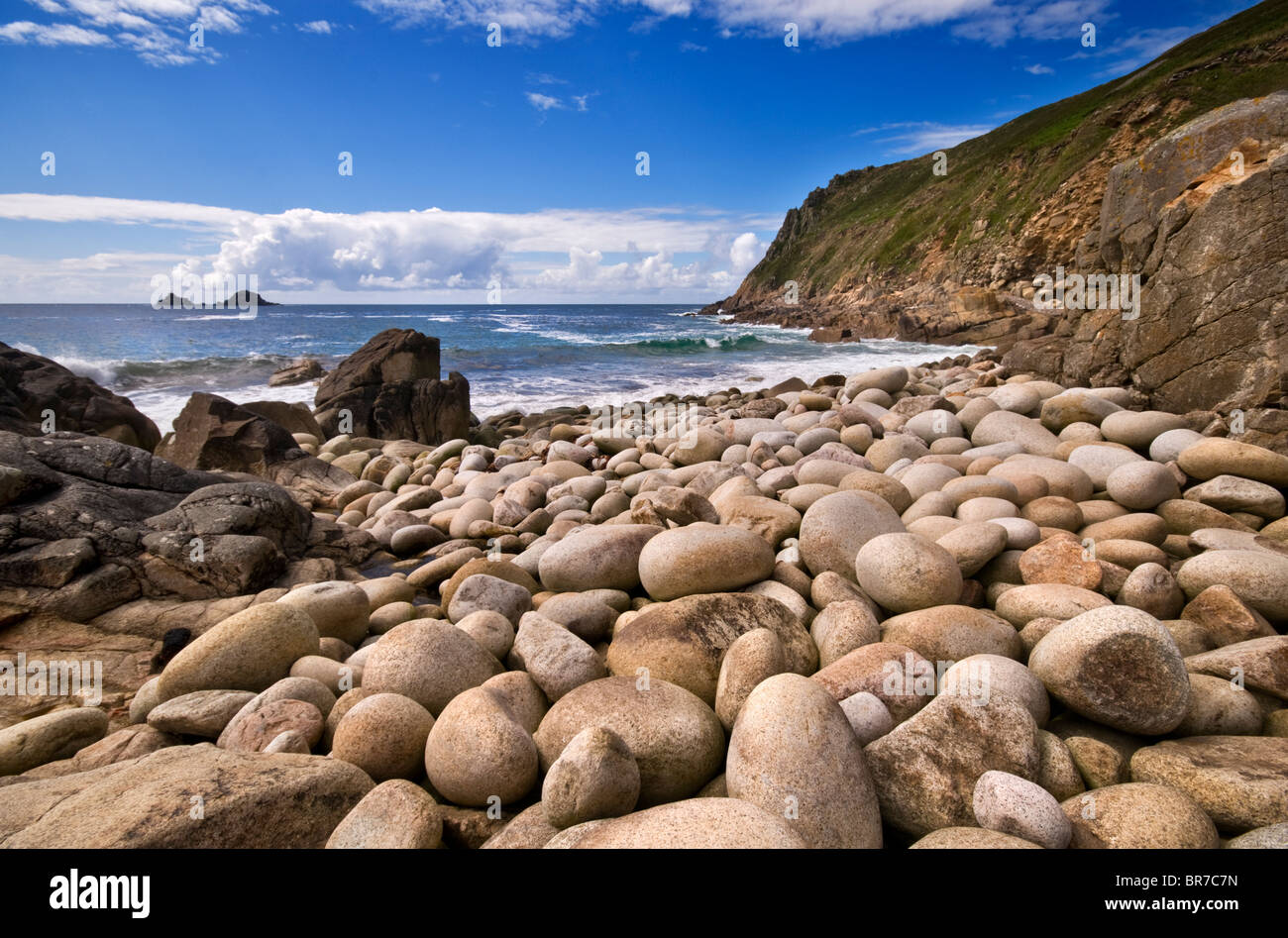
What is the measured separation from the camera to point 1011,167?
40.9 m

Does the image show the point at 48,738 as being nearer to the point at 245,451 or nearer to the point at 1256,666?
the point at 1256,666

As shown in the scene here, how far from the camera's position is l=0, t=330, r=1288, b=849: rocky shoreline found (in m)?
2.32

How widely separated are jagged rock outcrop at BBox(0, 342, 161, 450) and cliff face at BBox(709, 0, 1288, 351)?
15405mm

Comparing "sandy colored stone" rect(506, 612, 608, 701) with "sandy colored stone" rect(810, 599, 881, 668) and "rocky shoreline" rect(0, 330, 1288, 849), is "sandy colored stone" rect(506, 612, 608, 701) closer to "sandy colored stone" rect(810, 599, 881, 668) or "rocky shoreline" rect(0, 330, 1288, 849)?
"rocky shoreline" rect(0, 330, 1288, 849)

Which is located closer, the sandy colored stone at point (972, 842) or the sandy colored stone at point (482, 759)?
the sandy colored stone at point (972, 842)

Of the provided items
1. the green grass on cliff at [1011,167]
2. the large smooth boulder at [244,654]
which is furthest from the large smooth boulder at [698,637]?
the green grass on cliff at [1011,167]

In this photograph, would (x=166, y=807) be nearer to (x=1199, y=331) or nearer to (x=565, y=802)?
(x=565, y=802)

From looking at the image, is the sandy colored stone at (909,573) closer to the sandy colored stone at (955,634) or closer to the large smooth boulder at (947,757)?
the sandy colored stone at (955,634)

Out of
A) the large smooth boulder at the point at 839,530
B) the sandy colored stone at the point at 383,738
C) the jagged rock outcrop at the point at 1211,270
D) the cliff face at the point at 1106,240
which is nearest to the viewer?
the sandy colored stone at the point at 383,738

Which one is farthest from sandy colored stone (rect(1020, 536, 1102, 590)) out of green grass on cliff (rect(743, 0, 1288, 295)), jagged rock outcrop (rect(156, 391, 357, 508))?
green grass on cliff (rect(743, 0, 1288, 295))

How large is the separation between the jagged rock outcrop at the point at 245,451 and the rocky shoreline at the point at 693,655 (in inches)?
106

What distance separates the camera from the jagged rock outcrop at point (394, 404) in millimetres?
13422

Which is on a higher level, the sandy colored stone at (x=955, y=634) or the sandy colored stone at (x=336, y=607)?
the sandy colored stone at (x=955, y=634)

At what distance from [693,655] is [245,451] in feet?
27.8
